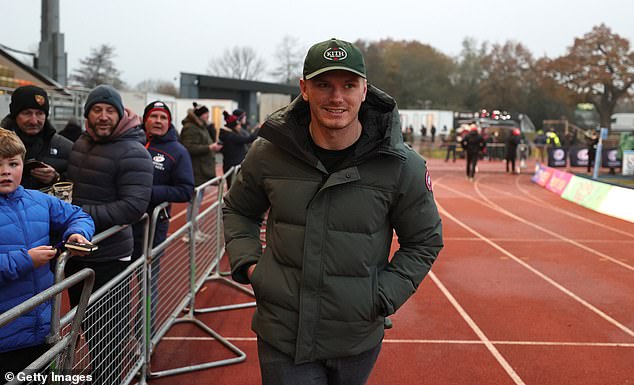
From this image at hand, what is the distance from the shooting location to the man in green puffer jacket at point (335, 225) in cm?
237

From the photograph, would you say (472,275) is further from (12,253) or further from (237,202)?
(12,253)

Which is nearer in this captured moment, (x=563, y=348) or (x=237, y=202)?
(x=237, y=202)

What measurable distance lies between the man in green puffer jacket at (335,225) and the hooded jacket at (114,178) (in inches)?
60.2

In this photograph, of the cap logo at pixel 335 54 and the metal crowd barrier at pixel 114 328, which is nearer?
the cap logo at pixel 335 54

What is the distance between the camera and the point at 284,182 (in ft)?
8.07

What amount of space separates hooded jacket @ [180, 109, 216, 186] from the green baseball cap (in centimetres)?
671

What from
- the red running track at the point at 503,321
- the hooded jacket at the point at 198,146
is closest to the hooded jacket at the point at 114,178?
the red running track at the point at 503,321

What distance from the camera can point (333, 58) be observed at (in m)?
2.29

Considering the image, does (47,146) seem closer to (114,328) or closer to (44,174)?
(44,174)

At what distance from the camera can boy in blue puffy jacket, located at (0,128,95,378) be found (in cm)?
267

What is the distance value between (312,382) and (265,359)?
227mm

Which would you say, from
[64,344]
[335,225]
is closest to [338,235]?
[335,225]

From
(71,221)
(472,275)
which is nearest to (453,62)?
(472,275)

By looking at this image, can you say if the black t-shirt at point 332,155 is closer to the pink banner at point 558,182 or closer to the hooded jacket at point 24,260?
the hooded jacket at point 24,260
